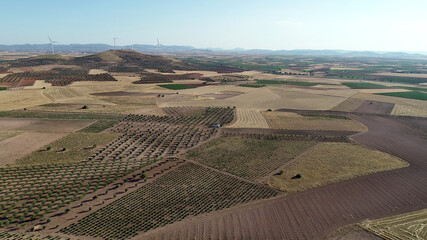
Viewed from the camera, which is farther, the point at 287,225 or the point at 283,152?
the point at 283,152

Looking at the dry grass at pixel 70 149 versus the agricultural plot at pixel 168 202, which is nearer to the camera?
the agricultural plot at pixel 168 202

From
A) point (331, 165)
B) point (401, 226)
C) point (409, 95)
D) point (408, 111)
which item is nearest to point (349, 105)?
point (408, 111)

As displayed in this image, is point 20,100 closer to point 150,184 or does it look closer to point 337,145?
point 150,184

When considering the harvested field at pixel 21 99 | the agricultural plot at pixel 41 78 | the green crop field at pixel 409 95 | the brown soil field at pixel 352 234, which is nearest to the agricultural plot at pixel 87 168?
the harvested field at pixel 21 99

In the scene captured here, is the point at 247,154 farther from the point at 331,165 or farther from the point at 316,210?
the point at 316,210

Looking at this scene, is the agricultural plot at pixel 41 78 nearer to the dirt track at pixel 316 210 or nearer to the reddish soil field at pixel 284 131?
the reddish soil field at pixel 284 131

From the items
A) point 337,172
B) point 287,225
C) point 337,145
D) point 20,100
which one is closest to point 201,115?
point 337,145
